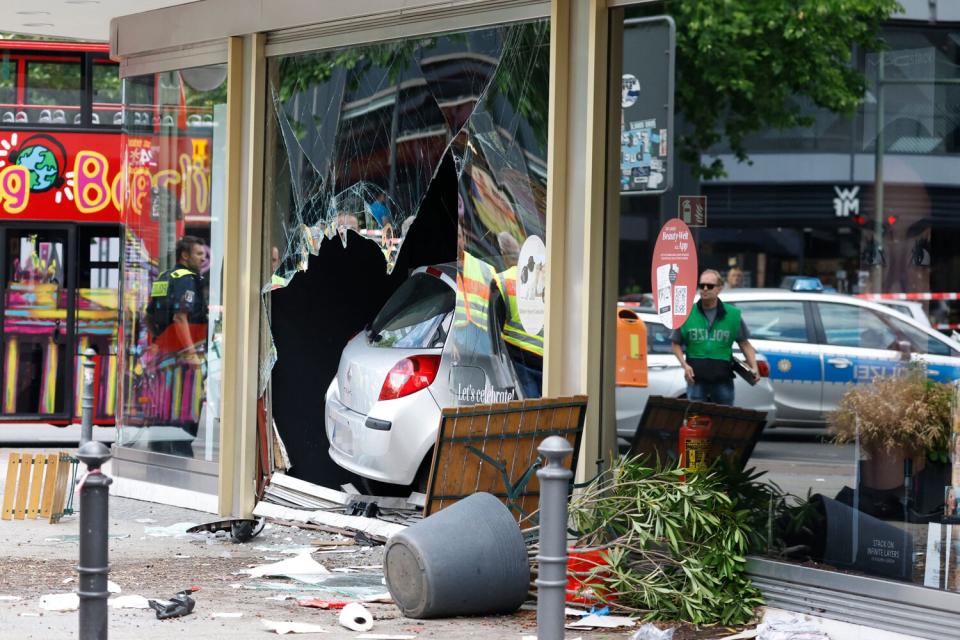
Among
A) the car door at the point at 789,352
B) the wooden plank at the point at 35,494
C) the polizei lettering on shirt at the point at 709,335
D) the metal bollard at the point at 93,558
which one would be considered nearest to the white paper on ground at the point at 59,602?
the metal bollard at the point at 93,558

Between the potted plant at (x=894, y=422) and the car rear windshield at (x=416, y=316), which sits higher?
the car rear windshield at (x=416, y=316)

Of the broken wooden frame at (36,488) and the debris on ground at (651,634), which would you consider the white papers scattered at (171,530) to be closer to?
the broken wooden frame at (36,488)

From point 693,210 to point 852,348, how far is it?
1235 millimetres

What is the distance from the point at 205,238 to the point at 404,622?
17.4 feet

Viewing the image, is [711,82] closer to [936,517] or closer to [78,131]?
[936,517]

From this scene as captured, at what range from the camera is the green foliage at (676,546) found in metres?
7.18

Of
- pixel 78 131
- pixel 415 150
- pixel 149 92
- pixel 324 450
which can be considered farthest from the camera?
pixel 78 131

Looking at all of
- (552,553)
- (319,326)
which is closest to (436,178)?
(319,326)

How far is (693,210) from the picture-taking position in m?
7.79

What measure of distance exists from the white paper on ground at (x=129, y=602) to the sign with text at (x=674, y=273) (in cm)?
320

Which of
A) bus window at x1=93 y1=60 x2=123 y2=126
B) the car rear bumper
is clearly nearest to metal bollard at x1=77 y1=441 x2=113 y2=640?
the car rear bumper

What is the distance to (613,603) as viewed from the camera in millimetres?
7258

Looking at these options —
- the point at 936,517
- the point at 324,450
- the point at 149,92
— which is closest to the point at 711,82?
the point at 936,517

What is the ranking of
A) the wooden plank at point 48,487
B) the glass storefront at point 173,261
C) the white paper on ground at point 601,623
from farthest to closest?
the glass storefront at point 173,261
the wooden plank at point 48,487
the white paper on ground at point 601,623
